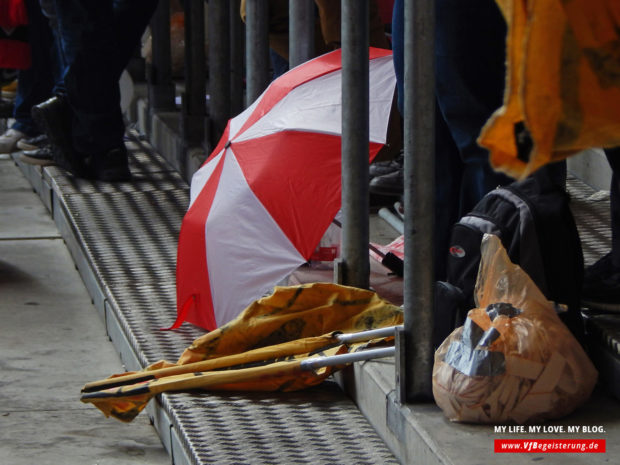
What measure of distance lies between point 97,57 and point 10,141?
144 cm

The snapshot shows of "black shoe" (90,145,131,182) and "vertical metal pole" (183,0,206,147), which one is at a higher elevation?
"vertical metal pole" (183,0,206,147)

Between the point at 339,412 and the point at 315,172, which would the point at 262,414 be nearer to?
the point at 339,412

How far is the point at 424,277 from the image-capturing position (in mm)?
2740

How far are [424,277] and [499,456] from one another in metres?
0.46

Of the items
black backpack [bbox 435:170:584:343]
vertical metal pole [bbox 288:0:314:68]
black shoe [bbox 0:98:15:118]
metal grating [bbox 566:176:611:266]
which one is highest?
vertical metal pole [bbox 288:0:314:68]

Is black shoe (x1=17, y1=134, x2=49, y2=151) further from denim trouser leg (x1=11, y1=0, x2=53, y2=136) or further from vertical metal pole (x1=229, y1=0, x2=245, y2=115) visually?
vertical metal pole (x1=229, y1=0, x2=245, y2=115)

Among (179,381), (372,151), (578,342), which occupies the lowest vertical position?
(179,381)

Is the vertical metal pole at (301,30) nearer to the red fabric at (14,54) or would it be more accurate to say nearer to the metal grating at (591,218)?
the metal grating at (591,218)

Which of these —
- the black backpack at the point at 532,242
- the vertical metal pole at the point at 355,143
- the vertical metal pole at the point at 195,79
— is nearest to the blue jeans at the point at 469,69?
the vertical metal pole at the point at 355,143

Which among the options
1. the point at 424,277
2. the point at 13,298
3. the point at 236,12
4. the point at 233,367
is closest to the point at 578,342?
the point at 424,277

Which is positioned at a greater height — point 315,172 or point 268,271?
point 315,172

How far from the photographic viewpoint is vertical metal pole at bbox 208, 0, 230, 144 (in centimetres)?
573

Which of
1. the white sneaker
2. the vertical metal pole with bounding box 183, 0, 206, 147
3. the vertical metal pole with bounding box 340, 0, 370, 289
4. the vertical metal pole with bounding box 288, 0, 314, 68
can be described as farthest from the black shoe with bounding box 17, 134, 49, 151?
the vertical metal pole with bounding box 340, 0, 370, 289

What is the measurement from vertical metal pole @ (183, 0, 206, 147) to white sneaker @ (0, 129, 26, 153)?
1259 mm
